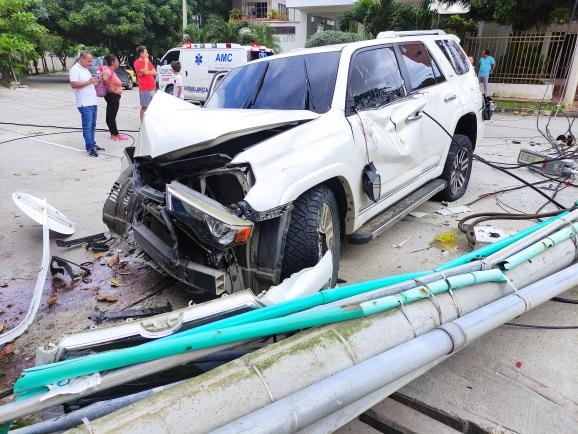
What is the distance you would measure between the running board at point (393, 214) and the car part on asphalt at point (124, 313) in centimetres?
158

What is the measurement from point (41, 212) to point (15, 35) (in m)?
19.7

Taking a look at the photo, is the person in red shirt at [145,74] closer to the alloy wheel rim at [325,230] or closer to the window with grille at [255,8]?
the alloy wheel rim at [325,230]

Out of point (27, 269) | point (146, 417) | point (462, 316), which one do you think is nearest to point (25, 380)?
point (146, 417)

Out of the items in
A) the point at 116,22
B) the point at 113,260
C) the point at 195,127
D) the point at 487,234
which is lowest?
the point at 113,260

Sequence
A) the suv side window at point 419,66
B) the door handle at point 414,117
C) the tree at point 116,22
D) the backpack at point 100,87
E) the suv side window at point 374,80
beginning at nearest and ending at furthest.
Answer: the suv side window at point 374,80, the door handle at point 414,117, the suv side window at point 419,66, the backpack at point 100,87, the tree at point 116,22

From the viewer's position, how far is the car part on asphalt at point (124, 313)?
3.24 m

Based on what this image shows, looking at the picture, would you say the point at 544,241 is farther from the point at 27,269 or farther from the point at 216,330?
the point at 27,269

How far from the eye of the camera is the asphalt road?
2561 millimetres

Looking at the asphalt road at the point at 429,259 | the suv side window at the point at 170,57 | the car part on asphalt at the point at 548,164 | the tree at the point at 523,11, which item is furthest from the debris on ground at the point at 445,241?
the tree at the point at 523,11

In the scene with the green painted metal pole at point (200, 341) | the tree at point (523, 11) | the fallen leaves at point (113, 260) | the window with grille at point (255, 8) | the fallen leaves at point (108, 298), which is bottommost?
the fallen leaves at point (113, 260)

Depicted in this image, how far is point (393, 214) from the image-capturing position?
4.20 metres

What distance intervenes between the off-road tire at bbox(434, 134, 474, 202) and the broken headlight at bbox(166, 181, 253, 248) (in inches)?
132

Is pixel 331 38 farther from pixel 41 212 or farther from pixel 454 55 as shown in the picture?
pixel 41 212

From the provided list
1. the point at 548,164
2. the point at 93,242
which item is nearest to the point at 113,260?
the point at 93,242
